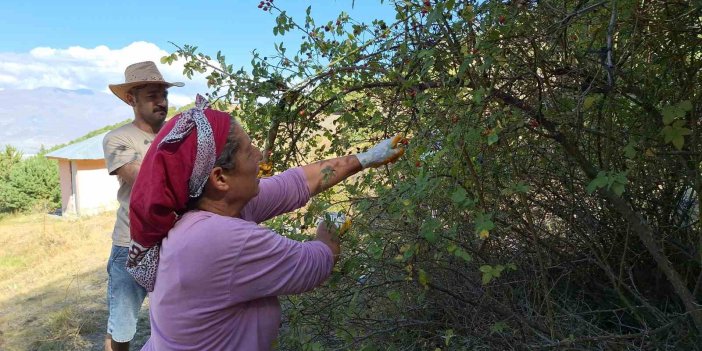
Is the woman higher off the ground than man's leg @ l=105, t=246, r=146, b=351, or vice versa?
the woman

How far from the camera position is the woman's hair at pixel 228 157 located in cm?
157

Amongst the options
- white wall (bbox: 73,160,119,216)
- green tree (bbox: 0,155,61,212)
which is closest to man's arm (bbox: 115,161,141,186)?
white wall (bbox: 73,160,119,216)

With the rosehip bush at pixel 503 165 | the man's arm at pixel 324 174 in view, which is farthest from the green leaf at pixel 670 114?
the man's arm at pixel 324 174

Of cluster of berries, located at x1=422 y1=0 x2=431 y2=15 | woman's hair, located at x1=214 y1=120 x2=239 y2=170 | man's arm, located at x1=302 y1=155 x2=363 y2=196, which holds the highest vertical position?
cluster of berries, located at x1=422 y1=0 x2=431 y2=15

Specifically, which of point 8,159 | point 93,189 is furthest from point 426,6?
point 8,159

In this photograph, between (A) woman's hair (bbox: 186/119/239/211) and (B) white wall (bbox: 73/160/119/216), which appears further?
(B) white wall (bbox: 73/160/119/216)

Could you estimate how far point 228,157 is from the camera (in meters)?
1.58

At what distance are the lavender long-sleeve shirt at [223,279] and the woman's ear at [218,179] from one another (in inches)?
3.1

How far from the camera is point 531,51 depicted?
6.49 ft

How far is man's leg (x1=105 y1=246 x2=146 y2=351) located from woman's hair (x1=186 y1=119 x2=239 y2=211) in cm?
160

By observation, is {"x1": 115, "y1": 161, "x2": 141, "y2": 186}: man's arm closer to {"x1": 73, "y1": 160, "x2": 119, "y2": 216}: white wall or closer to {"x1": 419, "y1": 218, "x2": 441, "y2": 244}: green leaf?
{"x1": 419, "y1": 218, "x2": 441, "y2": 244}: green leaf

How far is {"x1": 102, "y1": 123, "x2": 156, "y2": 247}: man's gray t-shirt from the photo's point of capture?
2936 mm

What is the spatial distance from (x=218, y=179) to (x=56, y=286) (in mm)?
7719

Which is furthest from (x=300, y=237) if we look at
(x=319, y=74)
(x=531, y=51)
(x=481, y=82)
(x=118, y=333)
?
(x=118, y=333)
